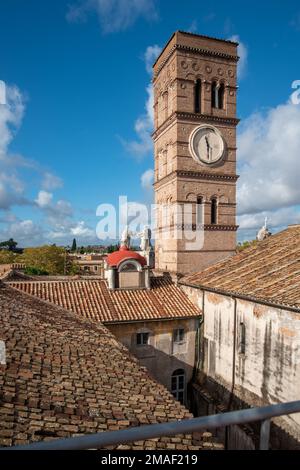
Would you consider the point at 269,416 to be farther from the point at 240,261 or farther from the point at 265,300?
the point at 240,261

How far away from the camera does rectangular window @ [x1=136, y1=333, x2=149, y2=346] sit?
16.6 m

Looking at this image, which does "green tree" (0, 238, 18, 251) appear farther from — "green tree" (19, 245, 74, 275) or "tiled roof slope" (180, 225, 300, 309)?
"tiled roof slope" (180, 225, 300, 309)

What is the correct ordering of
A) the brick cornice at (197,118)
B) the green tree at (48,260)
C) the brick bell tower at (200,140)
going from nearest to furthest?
the brick cornice at (197,118) < the brick bell tower at (200,140) < the green tree at (48,260)

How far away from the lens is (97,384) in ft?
24.1

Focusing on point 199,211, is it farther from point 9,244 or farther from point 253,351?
point 9,244

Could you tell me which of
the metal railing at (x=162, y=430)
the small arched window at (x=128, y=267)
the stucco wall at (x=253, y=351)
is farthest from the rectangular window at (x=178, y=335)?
the metal railing at (x=162, y=430)

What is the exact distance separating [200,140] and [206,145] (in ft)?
1.70

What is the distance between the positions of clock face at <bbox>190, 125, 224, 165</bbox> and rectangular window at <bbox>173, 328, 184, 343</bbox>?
34.4ft

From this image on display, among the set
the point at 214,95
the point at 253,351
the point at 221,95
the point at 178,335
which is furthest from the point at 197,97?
the point at 253,351

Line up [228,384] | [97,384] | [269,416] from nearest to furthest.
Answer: [269,416] < [97,384] < [228,384]

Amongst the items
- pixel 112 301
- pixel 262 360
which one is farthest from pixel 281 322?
pixel 112 301

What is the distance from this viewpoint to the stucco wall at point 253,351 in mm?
11211

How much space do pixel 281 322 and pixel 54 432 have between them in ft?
29.8

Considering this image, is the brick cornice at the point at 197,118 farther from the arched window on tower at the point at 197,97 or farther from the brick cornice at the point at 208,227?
the brick cornice at the point at 208,227
